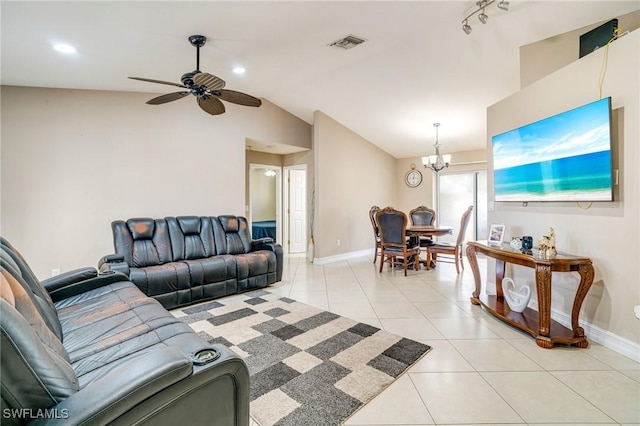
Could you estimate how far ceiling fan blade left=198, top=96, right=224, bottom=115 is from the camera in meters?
3.22

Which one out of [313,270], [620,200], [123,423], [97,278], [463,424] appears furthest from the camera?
[313,270]

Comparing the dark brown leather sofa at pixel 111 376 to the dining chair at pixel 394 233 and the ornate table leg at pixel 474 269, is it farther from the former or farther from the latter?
the dining chair at pixel 394 233

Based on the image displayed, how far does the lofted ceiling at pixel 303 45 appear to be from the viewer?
2.59m

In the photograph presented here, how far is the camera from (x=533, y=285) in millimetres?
3090

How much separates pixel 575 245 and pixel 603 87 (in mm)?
1332

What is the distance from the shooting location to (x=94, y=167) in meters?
4.09

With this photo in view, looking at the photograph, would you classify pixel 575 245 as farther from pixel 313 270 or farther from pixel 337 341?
pixel 313 270

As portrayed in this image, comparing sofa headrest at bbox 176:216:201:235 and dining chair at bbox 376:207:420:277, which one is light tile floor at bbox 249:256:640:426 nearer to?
dining chair at bbox 376:207:420:277

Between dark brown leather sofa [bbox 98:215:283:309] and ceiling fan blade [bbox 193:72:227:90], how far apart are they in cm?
205

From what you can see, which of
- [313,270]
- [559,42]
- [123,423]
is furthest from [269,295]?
[559,42]

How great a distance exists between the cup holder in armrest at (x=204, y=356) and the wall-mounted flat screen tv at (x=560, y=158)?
2957mm

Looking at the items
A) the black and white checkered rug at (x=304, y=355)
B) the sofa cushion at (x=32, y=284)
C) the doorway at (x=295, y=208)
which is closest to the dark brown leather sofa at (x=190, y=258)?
the black and white checkered rug at (x=304, y=355)

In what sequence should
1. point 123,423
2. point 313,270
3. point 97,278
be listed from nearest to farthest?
point 123,423, point 97,278, point 313,270

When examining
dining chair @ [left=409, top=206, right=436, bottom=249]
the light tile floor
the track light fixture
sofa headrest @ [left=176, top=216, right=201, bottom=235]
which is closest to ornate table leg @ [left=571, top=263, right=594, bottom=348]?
the light tile floor
